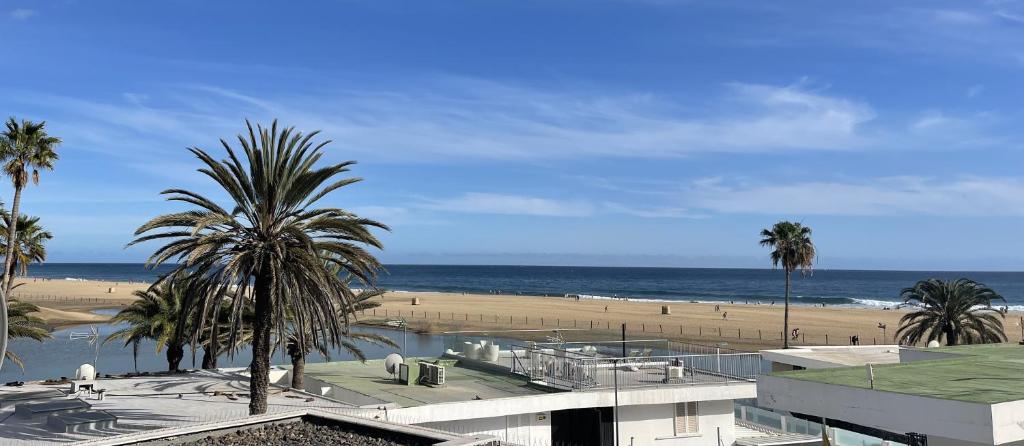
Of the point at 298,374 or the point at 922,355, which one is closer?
the point at 922,355

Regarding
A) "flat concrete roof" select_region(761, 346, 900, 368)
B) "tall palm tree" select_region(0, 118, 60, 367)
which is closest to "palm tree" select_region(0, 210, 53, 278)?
"tall palm tree" select_region(0, 118, 60, 367)

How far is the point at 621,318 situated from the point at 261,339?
7824cm

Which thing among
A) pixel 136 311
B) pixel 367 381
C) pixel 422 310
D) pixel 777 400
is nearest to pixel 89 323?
pixel 422 310

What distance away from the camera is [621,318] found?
9306 centimetres

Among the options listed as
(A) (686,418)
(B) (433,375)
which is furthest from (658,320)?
(B) (433,375)

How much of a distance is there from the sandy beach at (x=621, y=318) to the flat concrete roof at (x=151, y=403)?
3538 centimetres

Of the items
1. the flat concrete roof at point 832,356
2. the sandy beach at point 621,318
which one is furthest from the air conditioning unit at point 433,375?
the sandy beach at point 621,318

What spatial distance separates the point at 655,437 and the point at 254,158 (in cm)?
1419

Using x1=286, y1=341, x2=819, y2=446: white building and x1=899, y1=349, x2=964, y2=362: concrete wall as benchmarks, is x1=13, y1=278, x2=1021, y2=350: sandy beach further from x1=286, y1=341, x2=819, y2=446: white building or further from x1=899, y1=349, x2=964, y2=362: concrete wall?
x1=899, y1=349, x2=964, y2=362: concrete wall

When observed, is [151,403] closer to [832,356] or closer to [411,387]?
[411,387]

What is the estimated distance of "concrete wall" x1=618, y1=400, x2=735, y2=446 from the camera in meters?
22.1

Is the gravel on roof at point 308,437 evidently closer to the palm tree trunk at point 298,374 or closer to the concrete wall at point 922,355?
the palm tree trunk at point 298,374

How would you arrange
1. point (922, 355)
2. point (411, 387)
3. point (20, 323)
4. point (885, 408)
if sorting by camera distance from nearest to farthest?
point (885, 408) < point (922, 355) < point (411, 387) < point (20, 323)

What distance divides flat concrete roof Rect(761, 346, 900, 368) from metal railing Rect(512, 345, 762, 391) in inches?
58.8
